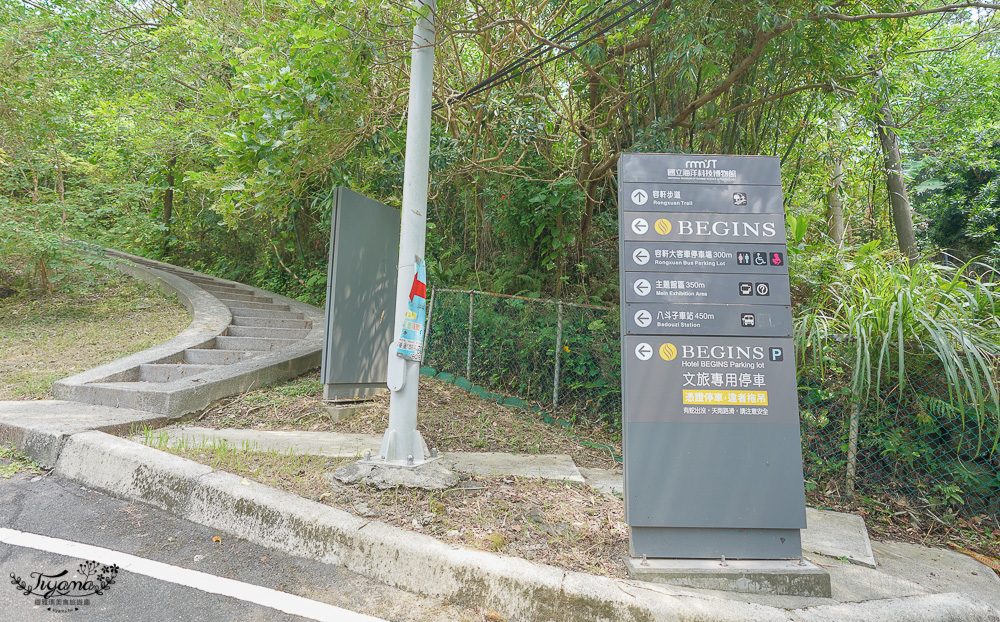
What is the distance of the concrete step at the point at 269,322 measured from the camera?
28.1ft

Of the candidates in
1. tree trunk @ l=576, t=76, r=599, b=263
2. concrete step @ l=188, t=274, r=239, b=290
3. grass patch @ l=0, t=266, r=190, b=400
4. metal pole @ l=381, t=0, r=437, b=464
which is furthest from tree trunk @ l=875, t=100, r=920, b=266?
concrete step @ l=188, t=274, r=239, b=290

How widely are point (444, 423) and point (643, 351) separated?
3049mm

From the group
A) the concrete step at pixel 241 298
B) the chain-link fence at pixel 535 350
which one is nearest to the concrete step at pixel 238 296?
the concrete step at pixel 241 298

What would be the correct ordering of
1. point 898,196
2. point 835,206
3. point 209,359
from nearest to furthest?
point 209,359 → point 898,196 → point 835,206

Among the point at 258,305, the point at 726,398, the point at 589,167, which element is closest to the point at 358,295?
the point at 589,167

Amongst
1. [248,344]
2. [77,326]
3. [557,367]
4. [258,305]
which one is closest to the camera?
[557,367]

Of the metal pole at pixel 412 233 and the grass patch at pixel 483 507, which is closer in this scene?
the grass patch at pixel 483 507

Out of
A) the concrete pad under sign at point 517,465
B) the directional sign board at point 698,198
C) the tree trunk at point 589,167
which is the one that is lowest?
the concrete pad under sign at point 517,465

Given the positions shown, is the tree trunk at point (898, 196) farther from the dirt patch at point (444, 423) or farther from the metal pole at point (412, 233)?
the metal pole at point (412, 233)

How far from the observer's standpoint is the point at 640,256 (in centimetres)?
305

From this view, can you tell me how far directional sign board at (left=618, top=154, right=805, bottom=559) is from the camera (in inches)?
113

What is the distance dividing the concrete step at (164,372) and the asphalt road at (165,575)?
2.71 m

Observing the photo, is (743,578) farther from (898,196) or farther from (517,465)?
(898,196)

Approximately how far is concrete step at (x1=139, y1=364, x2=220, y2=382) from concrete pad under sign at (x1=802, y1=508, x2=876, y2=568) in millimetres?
5908
